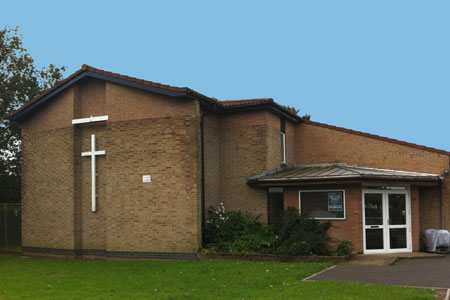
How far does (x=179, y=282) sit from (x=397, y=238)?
26.2 feet

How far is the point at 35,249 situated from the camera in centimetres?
1736

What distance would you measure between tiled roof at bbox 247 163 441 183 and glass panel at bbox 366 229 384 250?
1806 mm

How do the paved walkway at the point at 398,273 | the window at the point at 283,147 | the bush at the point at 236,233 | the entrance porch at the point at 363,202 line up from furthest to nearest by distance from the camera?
the window at the point at 283,147 < the entrance porch at the point at 363,202 < the bush at the point at 236,233 < the paved walkway at the point at 398,273

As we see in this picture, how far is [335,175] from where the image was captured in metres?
14.2

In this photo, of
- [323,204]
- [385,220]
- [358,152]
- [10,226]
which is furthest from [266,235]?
[10,226]

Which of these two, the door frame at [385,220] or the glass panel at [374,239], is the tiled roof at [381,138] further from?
the glass panel at [374,239]

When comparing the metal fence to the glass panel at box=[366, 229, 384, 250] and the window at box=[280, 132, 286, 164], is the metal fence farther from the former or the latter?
the glass panel at box=[366, 229, 384, 250]

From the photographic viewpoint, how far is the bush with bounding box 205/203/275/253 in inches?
556

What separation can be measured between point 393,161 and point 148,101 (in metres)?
8.98

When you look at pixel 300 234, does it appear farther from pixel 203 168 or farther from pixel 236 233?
pixel 203 168

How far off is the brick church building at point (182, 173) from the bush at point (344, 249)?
1.99ft

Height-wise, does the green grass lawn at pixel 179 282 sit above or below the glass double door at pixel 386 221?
below

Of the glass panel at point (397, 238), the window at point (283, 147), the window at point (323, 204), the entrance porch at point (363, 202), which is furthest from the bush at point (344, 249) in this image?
the window at point (283, 147)

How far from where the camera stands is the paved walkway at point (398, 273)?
9.90 metres
